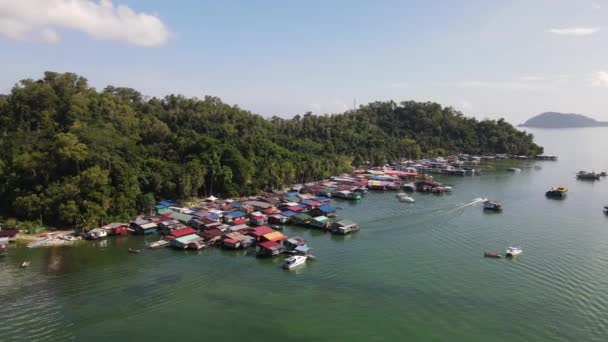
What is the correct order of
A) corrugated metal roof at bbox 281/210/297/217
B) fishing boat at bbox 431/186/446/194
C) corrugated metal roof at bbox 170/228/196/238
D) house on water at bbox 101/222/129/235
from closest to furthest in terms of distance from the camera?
corrugated metal roof at bbox 170/228/196/238 → house on water at bbox 101/222/129/235 → corrugated metal roof at bbox 281/210/297/217 → fishing boat at bbox 431/186/446/194

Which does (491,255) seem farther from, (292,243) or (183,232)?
(183,232)

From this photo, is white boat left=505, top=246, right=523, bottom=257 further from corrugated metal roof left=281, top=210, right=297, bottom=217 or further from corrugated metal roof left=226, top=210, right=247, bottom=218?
corrugated metal roof left=226, top=210, right=247, bottom=218

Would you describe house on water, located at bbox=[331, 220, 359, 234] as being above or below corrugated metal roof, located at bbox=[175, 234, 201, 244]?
below

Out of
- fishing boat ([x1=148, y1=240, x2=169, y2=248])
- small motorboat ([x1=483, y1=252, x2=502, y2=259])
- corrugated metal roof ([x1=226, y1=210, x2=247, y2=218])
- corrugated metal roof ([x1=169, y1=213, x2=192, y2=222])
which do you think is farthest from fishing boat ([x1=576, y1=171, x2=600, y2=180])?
→ fishing boat ([x1=148, y1=240, x2=169, y2=248])

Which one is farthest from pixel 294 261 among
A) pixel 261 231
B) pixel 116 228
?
pixel 116 228

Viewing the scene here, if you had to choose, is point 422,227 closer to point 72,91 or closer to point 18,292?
point 18,292

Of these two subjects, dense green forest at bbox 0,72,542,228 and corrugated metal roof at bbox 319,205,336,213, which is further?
corrugated metal roof at bbox 319,205,336,213
